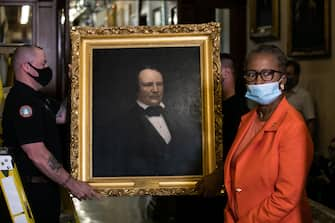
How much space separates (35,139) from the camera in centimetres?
371

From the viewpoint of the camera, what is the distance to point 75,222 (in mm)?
4160

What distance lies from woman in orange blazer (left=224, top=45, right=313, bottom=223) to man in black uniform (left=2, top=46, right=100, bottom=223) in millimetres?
1090

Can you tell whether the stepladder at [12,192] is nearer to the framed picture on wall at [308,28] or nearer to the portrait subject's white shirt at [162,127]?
the portrait subject's white shirt at [162,127]

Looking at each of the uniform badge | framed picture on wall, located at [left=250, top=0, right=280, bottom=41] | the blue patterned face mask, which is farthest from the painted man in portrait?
framed picture on wall, located at [left=250, top=0, right=280, bottom=41]

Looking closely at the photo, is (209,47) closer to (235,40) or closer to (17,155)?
(17,155)

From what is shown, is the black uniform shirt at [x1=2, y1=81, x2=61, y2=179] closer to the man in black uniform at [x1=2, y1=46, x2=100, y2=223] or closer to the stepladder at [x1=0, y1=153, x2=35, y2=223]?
the man in black uniform at [x1=2, y1=46, x2=100, y2=223]

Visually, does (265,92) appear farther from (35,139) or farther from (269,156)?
(35,139)

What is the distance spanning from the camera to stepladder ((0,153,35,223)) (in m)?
3.64

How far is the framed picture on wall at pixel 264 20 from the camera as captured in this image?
8.13 m

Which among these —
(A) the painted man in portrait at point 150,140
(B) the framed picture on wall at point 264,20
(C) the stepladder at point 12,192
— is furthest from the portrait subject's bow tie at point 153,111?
(B) the framed picture on wall at point 264,20

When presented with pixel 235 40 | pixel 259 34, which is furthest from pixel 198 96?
pixel 235 40

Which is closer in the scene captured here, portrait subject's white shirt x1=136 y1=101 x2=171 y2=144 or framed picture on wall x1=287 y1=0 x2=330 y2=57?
portrait subject's white shirt x1=136 y1=101 x2=171 y2=144

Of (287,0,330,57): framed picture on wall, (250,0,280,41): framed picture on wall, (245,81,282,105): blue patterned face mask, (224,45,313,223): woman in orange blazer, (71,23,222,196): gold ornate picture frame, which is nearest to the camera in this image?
(224,45,313,223): woman in orange blazer

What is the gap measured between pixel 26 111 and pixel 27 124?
75 millimetres
